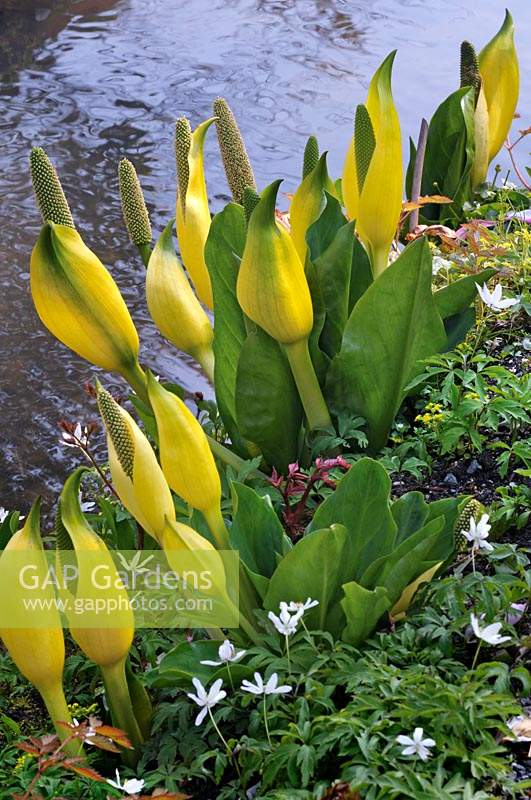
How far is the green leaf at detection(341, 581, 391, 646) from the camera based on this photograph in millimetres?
1883

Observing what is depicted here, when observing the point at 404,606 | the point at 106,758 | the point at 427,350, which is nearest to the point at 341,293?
the point at 427,350

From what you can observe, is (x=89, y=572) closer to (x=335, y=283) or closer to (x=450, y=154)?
(x=335, y=283)

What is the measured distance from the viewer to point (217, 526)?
2029 mm

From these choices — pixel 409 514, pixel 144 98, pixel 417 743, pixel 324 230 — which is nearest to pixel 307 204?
pixel 324 230

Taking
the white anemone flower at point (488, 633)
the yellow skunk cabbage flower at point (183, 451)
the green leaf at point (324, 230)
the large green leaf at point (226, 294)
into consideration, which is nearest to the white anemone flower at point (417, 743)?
the white anemone flower at point (488, 633)

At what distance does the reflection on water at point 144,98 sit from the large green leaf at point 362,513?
6.00ft

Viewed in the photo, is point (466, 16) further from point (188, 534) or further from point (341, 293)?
point (188, 534)

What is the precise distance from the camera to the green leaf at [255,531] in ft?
6.90

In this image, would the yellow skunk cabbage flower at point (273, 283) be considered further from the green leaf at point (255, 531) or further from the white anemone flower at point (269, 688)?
the white anemone flower at point (269, 688)

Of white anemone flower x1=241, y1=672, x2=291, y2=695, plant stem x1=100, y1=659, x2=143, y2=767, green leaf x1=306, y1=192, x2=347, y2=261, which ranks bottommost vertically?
plant stem x1=100, y1=659, x2=143, y2=767

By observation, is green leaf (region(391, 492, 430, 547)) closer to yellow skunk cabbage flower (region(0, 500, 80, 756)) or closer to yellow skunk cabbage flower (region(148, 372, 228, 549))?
yellow skunk cabbage flower (region(148, 372, 228, 549))

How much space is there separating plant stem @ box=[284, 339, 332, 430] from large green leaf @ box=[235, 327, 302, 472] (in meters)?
0.04

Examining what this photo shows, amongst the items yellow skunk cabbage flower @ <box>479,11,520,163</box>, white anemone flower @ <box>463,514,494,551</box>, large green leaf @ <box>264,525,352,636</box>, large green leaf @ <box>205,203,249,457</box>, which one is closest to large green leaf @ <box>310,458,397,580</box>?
large green leaf @ <box>264,525,352,636</box>

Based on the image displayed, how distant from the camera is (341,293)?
264cm
